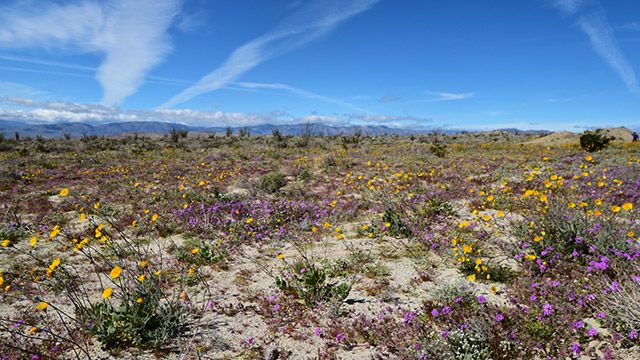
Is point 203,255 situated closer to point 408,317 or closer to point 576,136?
point 408,317

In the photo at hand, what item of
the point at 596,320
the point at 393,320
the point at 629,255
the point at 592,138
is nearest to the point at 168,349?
the point at 393,320

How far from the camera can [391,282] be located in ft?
16.9

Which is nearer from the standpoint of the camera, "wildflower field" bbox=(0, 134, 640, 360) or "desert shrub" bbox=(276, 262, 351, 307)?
"wildflower field" bbox=(0, 134, 640, 360)

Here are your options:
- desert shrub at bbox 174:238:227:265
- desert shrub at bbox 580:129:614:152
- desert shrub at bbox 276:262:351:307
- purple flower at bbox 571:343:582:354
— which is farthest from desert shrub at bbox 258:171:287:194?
desert shrub at bbox 580:129:614:152

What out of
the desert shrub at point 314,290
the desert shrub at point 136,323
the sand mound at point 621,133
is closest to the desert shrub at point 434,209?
the desert shrub at point 314,290

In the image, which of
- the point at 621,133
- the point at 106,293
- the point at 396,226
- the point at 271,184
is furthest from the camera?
the point at 621,133

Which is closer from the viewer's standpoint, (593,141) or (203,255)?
(203,255)

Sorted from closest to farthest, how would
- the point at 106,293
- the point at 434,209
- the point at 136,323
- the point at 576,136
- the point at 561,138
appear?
the point at 106,293
the point at 136,323
the point at 434,209
the point at 561,138
the point at 576,136

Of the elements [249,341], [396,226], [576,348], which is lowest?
[249,341]

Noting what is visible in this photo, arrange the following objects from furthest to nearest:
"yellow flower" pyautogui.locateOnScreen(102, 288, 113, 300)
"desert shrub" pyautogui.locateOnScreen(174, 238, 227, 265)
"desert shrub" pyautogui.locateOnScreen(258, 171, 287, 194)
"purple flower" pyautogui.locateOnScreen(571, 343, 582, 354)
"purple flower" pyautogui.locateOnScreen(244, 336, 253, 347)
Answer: "desert shrub" pyautogui.locateOnScreen(258, 171, 287, 194), "desert shrub" pyautogui.locateOnScreen(174, 238, 227, 265), "purple flower" pyautogui.locateOnScreen(244, 336, 253, 347), "yellow flower" pyautogui.locateOnScreen(102, 288, 113, 300), "purple flower" pyautogui.locateOnScreen(571, 343, 582, 354)

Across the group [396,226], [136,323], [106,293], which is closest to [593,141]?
[396,226]

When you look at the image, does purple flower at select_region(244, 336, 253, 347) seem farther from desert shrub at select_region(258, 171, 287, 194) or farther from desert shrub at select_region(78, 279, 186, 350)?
desert shrub at select_region(258, 171, 287, 194)

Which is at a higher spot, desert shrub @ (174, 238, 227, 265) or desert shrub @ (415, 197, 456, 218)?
desert shrub @ (415, 197, 456, 218)

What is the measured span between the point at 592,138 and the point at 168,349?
23.7 meters
